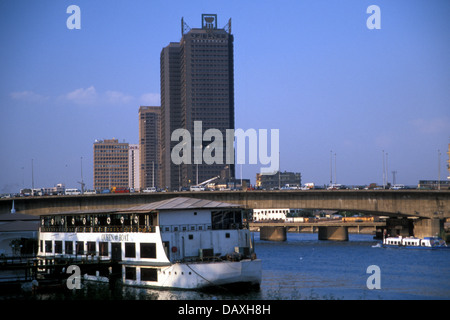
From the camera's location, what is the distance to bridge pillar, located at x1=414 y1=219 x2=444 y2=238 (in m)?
115

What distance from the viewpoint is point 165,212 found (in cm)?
5544

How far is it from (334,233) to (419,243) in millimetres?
46940

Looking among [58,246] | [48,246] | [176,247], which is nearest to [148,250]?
[176,247]

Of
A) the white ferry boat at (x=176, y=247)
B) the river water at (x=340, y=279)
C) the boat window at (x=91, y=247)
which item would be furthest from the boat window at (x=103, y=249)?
the river water at (x=340, y=279)

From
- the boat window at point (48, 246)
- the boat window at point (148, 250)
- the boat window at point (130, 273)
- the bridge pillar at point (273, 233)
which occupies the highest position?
the boat window at point (148, 250)

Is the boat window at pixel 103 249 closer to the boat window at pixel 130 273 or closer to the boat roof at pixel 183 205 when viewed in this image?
the boat window at pixel 130 273

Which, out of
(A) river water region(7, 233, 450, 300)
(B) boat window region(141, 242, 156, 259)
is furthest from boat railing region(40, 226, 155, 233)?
(A) river water region(7, 233, 450, 300)

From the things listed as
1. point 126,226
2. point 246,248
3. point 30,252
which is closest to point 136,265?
point 126,226

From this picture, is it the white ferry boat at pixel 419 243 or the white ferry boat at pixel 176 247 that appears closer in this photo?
the white ferry boat at pixel 176 247

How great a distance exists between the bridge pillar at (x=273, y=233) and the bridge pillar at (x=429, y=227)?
45.8m

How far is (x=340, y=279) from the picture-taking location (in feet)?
212

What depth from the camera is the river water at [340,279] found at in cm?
5262

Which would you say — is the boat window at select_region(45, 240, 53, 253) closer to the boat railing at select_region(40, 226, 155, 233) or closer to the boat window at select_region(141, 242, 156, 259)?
the boat railing at select_region(40, 226, 155, 233)
